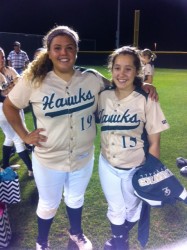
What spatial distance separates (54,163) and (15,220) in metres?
1.15

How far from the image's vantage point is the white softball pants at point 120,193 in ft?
7.70

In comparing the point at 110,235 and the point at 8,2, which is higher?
the point at 8,2

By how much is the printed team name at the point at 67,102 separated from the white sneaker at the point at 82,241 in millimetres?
1181

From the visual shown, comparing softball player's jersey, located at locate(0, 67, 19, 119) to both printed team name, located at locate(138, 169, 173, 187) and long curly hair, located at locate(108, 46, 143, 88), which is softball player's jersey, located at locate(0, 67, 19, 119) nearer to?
long curly hair, located at locate(108, 46, 143, 88)

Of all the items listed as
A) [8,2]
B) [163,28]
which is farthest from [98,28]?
[8,2]

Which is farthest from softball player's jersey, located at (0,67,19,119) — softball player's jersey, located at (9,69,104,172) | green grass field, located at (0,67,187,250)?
softball player's jersey, located at (9,69,104,172)

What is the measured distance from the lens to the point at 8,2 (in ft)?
90.8

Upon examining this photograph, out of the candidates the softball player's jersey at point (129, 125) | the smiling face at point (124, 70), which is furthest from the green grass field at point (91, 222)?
the smiling face at point (124, 70)

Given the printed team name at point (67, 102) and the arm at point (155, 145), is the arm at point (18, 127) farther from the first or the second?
the arm at point (155, 145)

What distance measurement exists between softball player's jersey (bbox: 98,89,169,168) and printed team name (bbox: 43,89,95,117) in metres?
0.16

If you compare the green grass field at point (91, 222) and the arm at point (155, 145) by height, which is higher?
the arm at point (155, 145)

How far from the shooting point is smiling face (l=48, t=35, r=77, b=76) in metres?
2.17

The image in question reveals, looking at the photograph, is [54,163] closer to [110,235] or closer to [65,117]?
[65,117]

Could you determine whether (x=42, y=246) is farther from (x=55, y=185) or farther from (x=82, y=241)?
(x=55, y=185)
